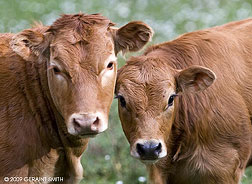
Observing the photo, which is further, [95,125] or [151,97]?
[151,97]

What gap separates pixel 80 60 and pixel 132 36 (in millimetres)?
940

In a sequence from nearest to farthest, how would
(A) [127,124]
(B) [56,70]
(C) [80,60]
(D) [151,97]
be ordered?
(C) [80,60] → (B) [56,70] → (D) [151,97] → (A) [127,124]

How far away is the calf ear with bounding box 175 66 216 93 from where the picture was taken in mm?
7083

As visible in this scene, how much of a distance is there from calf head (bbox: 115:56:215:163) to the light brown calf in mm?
334

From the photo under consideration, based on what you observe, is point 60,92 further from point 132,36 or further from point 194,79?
point 194,79

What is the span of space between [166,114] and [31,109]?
1558mm

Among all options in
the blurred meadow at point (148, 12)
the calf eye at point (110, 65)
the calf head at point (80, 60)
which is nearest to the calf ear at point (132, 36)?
the calf head at point (80, 60)

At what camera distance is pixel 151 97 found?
6965 mm

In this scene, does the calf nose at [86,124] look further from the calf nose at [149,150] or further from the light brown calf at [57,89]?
the calf nose at [149,150]

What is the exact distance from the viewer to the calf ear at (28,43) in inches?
263

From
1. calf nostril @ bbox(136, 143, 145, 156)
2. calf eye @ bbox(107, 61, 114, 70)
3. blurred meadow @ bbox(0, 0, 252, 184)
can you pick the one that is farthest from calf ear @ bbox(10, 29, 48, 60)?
blurred meadow @ bbox(0, 0, 252, 184)

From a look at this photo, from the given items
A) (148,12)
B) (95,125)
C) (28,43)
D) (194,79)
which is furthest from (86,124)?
(148,12)

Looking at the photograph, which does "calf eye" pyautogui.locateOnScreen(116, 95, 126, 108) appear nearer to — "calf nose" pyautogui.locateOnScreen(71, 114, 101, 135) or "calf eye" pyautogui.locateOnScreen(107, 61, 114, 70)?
"calf eye" pyautogui.locateOnScreen(107, 61, 114, 70)

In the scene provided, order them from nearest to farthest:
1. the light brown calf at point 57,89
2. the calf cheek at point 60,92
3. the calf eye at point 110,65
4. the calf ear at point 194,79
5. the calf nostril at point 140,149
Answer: the light brown calf at point 57,89, the calf cheek at point 60,92, the calf eye at point 110,65, the calf nostril at point 140,149, the calf ear at point 194,79
